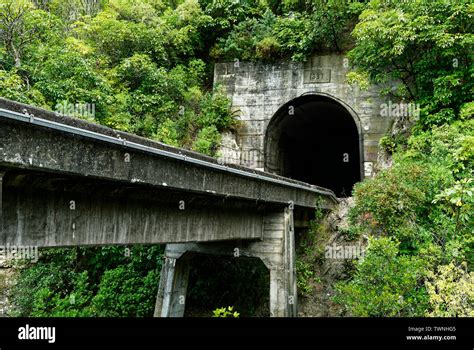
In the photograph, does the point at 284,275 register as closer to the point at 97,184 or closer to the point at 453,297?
the point at 453,297

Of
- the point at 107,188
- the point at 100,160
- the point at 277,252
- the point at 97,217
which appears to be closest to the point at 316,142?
the point at 277,252

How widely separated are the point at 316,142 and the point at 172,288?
1648 centimetres

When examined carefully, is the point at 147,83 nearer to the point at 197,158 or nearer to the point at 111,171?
the point at 197,158

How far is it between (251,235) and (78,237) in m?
4.81

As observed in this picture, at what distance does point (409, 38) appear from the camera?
460 inches

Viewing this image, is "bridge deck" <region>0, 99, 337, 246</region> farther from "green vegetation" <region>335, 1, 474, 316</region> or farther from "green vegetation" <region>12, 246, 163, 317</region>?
"green vegetation" <region>12, 246, 163, 317</region>

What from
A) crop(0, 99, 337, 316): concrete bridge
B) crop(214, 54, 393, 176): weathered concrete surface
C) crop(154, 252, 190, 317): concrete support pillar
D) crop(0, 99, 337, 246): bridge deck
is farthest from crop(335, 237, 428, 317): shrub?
crop(214, 54, 393, 176): weathered concrete surface

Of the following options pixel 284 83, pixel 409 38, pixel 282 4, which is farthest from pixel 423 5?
pixel 282 4

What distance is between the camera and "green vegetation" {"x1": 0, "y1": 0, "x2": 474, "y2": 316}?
6.70 m

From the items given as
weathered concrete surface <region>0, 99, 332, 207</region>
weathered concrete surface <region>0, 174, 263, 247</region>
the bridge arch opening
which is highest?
the bridge arch opening

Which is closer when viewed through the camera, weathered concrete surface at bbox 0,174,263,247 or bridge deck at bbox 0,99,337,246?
bridge deck at bbox 0,99,337,246

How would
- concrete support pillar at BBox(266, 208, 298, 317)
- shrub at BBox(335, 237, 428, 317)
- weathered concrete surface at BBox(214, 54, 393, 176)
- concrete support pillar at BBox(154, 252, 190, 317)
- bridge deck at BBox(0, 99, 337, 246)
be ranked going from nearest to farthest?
bridge deck at BBox(0, 99, 337, 246)
shrub at BBox(335, 237, 428, 317)
concrete support pillar at BBox(266, 208, 298, 317)
concrete support pillar at BBox(154, 252, 190, 317)
weathered concrete surface at BBox(214, 54, 393, 176)

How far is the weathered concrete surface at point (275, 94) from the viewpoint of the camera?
15.5 metres

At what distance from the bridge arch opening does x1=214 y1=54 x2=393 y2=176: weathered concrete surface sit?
285 mm
